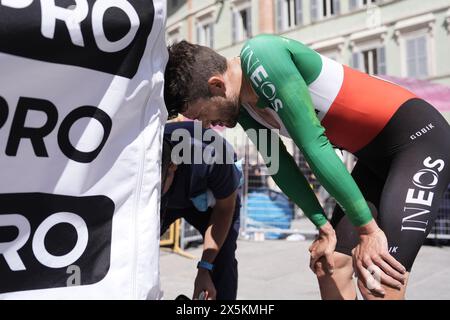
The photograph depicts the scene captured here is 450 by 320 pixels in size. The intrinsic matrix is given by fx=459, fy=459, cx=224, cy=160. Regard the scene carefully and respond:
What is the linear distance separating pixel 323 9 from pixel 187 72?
1802 centimetres

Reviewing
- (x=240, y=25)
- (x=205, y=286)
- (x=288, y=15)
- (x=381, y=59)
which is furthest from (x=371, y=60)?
(x=205, y=286)

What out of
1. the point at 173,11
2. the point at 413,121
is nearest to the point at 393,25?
the point at 173,11

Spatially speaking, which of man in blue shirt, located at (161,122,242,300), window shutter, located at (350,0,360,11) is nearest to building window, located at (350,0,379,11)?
window shutter, located at (350,0,360,11)

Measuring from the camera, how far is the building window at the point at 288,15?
19.2m

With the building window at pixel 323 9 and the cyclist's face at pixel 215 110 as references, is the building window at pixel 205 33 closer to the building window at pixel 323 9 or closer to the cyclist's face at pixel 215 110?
the building window at pixel 323 9

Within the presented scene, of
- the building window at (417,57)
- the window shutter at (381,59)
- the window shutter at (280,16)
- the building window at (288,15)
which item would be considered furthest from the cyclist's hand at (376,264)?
the window shutter at (280,16)

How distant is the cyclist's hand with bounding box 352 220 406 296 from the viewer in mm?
1555

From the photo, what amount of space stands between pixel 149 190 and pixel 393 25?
16.8 metres

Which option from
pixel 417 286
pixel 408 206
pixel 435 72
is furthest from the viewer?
pixel 435 72

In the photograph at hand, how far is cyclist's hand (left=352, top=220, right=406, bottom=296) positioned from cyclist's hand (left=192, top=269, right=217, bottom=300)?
3.52 feet

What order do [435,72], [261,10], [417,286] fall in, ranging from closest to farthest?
[417,286]
[435,72]
[261,10]

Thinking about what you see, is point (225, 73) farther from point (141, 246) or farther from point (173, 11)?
point (173, 11)

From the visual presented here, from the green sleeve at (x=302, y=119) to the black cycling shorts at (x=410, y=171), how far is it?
29 centimetres

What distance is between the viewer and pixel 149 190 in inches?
53.0
